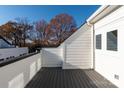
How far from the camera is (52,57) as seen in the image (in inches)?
440

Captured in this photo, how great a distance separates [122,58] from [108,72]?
61.9 inches

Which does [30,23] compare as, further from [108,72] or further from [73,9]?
[108,72]

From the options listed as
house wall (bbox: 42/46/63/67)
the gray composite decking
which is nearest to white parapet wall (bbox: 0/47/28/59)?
house wall (bbox: 42/46/63/67)

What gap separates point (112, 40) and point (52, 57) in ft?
17.0

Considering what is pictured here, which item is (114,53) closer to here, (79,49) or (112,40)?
(112,40)

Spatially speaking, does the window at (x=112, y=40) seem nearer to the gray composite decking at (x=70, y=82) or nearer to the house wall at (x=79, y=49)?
the gray composite decking at (x=70, y=82)

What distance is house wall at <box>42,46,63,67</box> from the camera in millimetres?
11164

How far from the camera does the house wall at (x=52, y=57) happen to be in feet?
36.6

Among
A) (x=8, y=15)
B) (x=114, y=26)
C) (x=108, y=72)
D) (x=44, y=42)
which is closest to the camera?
(x=114, y=26)

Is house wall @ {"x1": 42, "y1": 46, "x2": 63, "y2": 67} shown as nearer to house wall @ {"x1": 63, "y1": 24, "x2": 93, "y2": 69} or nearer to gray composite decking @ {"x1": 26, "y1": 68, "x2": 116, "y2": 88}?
Answer: house wall @ {"x1": 63, "y1": 24, "x2": 93, "y2": 69}

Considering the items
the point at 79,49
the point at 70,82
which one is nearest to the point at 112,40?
the point at 70,82

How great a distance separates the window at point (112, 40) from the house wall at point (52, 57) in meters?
4.48
